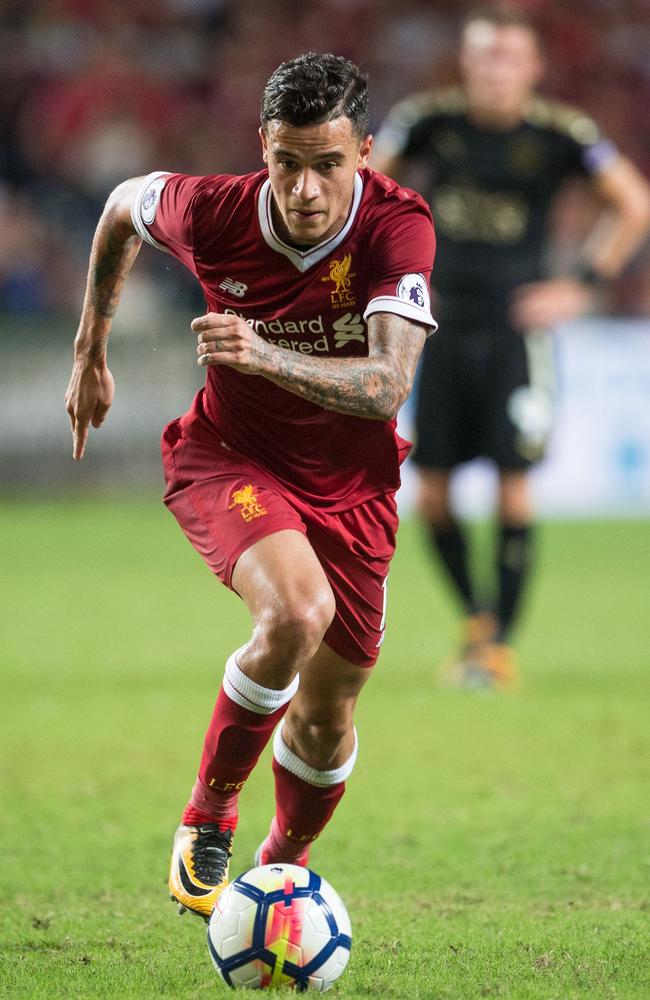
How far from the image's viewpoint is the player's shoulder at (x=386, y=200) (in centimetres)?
397

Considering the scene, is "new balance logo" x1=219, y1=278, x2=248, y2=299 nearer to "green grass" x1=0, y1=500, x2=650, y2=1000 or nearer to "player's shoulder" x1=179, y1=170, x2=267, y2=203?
"player's shoulder" x1=179, y1=170, x2=267, y2=203

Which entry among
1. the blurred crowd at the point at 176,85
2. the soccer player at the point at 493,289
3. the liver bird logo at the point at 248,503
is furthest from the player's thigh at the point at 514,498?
the blurred crowd at the point at 176,85

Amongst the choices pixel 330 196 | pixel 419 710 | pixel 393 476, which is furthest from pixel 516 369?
pixel 330 196

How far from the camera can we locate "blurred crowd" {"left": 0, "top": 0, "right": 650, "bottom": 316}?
15.7 meters

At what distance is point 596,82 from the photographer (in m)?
17.4

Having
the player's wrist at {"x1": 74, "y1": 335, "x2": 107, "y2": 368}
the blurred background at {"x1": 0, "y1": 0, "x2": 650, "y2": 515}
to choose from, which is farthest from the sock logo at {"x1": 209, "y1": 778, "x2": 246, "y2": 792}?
the blurred background at {"x1": 0, "y1": 0, "x2": 650, "y2": 515}

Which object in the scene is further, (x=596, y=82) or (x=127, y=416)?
(x=596, y=82)

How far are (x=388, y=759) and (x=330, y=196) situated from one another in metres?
2.85

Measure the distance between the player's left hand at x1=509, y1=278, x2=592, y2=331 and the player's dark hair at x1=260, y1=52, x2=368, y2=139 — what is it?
3.75 meters

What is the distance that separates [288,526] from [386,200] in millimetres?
865

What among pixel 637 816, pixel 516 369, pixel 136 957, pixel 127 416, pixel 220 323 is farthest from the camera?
pixel 127 416

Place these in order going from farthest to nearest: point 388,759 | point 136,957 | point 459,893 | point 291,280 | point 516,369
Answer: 1. point 516,369
2. point 388,759
3. point 459,893
4. point 291,280
5. point 136,957

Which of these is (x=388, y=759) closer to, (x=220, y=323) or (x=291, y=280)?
(x=291, y=280)

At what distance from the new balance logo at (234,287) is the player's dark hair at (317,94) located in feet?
1.38
